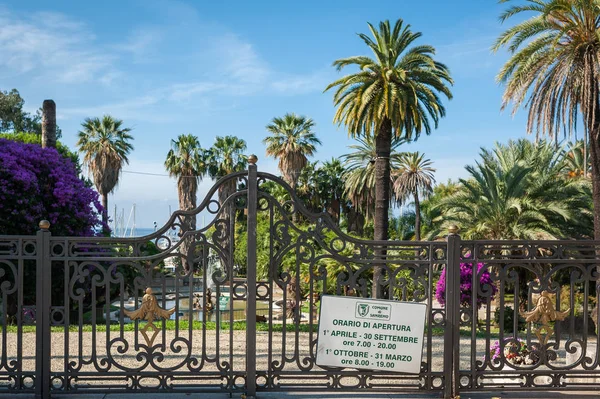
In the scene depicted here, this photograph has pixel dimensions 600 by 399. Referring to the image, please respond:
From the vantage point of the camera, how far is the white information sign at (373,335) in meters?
5.54

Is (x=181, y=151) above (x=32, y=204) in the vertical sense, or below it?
above

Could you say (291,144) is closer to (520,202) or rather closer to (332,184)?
(332,184)

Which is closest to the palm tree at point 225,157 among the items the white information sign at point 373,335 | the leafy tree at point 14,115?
the leafy tree at point 14,115

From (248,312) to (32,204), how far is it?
7749 mm

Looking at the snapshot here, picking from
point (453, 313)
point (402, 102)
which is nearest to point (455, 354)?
point (453, 313)

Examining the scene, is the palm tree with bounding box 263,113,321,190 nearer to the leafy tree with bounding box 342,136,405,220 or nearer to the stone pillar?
the leafy tree with bounding box 342,136,405,220

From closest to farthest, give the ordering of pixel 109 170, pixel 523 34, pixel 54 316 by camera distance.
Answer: pixel 54 316
pixel 523 34
pixel 109 170

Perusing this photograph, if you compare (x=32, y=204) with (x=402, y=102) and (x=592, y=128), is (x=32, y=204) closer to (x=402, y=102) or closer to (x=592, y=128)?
(x=402, y=102)

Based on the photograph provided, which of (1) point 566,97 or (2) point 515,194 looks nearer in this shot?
(1) point 566,97

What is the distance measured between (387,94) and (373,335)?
11.5 metres

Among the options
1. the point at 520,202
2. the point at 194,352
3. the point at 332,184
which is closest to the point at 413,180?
the point at 332,184

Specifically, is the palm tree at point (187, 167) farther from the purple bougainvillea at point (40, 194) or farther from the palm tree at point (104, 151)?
the purple bougainvillea at point (40, 194)

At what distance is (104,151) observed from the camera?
3306 cm

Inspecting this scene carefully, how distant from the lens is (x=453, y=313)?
217 inches
